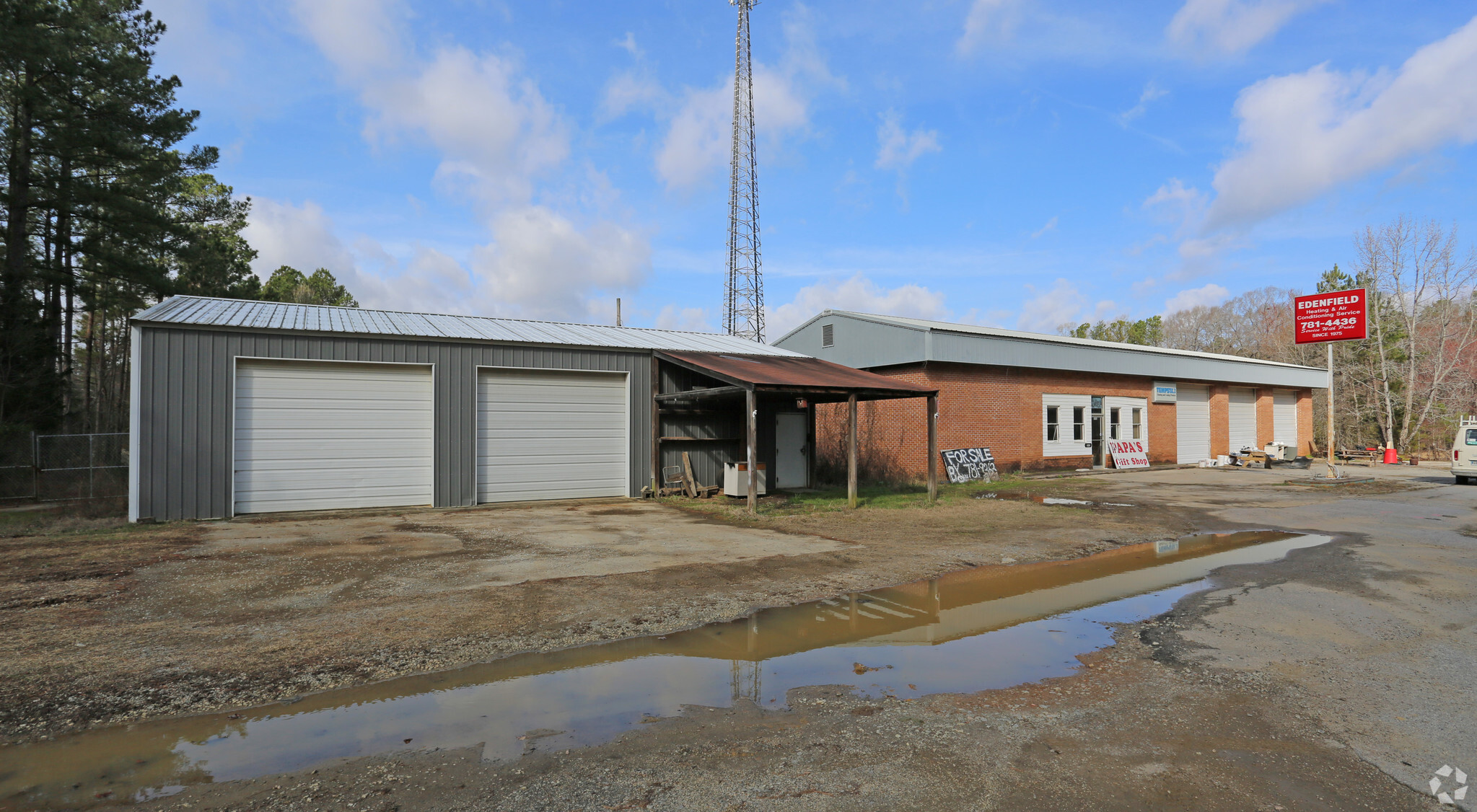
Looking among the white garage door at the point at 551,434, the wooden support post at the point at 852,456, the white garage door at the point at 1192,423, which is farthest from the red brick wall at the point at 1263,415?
the white garage door at the point at 551,434

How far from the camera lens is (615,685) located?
14.9 ft

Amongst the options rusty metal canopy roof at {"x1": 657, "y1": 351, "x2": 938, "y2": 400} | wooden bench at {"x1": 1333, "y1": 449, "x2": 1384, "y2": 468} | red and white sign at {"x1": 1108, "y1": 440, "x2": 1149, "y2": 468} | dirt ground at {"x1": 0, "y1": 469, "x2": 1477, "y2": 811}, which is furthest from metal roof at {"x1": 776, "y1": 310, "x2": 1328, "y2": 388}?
dirt ground at {"x1": 0, "y1": 469, "x2": 1477, "y2": 811}

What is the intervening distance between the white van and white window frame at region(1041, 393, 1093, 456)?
29.1 feet

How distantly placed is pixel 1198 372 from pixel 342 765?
30.0 meters

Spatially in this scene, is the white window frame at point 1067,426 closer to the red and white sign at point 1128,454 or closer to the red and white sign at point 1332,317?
the red and white sign at point 1128,454

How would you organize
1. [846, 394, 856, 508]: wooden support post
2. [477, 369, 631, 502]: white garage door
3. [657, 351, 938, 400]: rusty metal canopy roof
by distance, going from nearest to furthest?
[657, 351, 938, 400]: rusty metal canopy roof → [846, 394, 856, 508]: wooden support post → [477, 369, 631, 502]: white garage door

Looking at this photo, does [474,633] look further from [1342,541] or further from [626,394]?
[1342,541]

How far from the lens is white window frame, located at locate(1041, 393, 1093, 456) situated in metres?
22.3

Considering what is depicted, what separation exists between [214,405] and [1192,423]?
30229 millimetres

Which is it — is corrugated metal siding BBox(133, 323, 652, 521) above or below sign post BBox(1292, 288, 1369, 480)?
below

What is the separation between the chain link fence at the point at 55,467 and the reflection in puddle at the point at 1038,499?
18160mm

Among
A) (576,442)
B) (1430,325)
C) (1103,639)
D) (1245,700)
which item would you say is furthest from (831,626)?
(1430,325)

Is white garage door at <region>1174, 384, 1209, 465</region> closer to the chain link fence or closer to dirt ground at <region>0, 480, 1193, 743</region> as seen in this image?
dirt ground at <region>0, 480, 1193, 743</region>

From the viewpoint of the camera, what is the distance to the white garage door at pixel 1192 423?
2631 cm
